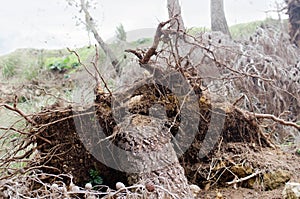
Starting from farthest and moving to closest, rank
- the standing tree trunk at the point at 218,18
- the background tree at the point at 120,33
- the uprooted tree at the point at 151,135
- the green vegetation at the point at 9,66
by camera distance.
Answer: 1. the background tree at the point at 120,33
2. the green vegetation at the point at 9,66
3. the standing tree trunk at the point at 218,18
4. the uprooted tree at the point at 151,135

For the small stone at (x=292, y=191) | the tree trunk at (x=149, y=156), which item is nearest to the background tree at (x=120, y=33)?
the tree trunk at (x=149, y=156)

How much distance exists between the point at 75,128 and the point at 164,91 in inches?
16.7

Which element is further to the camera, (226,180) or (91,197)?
(226,180)

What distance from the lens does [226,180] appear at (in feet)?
4.82

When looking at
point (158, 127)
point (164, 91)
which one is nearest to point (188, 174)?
point (158, 127)

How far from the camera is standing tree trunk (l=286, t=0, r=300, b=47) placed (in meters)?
4.09

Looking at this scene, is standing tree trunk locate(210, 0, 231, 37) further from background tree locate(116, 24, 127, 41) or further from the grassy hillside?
background tree locate(116, 24, 127, 41)

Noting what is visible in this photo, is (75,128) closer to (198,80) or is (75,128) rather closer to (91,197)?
(91,197)

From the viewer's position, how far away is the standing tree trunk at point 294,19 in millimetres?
4086

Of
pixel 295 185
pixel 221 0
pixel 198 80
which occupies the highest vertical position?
pixel 221 0

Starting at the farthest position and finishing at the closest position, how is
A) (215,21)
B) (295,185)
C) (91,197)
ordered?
(215,21)
(295,185)
(91,197)

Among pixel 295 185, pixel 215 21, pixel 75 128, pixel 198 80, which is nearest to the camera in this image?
pixel 295 185

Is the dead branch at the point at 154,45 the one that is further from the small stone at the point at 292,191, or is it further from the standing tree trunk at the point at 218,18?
the standing tree trunk at the point at 218,18

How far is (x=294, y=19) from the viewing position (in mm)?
4168
